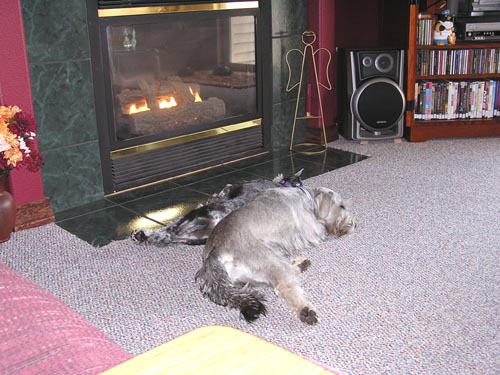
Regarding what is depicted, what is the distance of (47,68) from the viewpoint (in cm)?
333

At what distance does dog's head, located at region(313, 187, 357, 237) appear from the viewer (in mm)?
2771

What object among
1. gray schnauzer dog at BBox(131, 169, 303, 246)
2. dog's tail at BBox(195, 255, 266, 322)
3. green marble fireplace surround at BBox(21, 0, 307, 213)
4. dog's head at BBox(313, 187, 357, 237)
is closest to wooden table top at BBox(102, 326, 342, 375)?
dog's tail at BBox(195, 255, 266, 322)

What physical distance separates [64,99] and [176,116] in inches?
33.9

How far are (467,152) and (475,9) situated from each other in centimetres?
111

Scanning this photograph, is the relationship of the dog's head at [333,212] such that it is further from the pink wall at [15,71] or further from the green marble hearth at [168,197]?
the pink wall at [15,71]

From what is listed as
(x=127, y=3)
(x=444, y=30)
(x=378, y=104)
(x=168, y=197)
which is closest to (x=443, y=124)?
(x=378, y=104)

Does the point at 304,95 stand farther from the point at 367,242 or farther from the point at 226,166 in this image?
the point at 367,242

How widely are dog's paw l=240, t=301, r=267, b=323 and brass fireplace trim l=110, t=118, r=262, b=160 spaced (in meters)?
1.82

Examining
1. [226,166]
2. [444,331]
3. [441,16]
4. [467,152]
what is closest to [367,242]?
[444,331]

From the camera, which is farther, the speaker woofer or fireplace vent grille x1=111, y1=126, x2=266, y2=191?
the speaker woofer

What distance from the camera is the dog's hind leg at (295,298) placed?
2230mm

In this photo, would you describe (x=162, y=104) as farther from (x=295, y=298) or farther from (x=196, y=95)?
(x=295, y=298)

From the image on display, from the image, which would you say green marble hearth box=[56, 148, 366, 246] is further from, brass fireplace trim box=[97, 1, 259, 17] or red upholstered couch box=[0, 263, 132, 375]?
red upholstered couch box=[0, 263, 132, 375]

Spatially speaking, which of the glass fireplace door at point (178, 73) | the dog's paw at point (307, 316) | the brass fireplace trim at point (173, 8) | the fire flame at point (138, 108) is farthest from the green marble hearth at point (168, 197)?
the dog's paw at point (307, 316)
